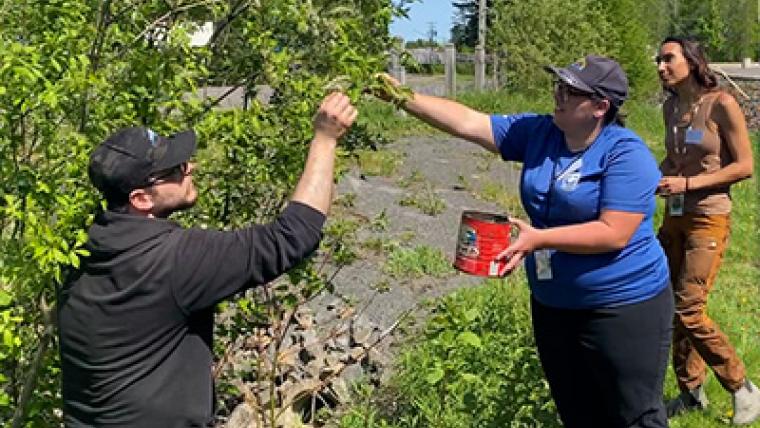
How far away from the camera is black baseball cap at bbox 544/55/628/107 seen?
350 cm

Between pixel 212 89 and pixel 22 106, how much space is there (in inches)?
37.0

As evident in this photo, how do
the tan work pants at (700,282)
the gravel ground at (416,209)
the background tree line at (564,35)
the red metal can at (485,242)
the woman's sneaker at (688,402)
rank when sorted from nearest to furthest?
1. the red metal can at (485,242)
2. the tan work pants at (700,282)
3. the woman's sneaker at (688,402)
4. the gravel ground at (416,209)
5. the background tree line at (564,35)

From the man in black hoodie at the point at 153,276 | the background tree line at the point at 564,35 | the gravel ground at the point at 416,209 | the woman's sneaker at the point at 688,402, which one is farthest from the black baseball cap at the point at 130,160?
the background tree line at the point at 564,35

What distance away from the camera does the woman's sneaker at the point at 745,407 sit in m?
4.93

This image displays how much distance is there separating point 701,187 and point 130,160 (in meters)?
3.08

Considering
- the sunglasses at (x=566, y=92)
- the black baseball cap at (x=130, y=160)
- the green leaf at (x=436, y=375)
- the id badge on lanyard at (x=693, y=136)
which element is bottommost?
the green leaf at (x=436, y=375)

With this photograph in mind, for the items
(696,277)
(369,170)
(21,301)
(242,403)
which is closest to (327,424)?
(242,403)

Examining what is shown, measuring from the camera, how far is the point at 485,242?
11.1 feet

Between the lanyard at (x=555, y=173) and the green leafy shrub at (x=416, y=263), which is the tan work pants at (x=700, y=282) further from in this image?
the green leafy shrub at (x=416, y=263)

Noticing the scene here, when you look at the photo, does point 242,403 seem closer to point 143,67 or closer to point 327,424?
point 327,424

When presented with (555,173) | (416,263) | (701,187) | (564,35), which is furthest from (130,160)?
(564,35)

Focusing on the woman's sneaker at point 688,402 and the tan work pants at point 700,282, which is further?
the woman's sneaker at point 688,402

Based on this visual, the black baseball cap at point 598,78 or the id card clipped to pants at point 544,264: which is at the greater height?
the black baseball cap at point 598,78

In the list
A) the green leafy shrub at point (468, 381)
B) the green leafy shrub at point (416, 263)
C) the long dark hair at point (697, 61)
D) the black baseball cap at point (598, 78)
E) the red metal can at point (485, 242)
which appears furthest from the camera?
the green leafy shrub at point (416, 263)
